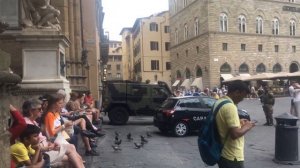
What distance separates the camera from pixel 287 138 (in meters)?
9.23

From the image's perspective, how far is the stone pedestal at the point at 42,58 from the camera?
901 cm

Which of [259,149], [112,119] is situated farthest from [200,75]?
[259,149]

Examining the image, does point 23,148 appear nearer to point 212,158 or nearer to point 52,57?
point 212,158

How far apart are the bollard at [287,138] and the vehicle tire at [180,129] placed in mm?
5936

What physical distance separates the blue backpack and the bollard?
5154mm

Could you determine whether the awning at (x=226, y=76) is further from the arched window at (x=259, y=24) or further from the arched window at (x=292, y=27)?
the arched window at (x=292, y=27)

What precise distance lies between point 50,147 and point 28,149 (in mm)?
810

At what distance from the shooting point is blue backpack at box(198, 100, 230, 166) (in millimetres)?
4395

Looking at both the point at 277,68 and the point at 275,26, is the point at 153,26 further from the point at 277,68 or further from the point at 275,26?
the point at 277,68

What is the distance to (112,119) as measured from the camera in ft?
64.5

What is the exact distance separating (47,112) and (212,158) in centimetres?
349

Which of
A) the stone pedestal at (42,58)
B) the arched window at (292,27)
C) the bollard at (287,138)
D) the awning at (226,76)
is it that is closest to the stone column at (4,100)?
the stone pedestal at (42,58)

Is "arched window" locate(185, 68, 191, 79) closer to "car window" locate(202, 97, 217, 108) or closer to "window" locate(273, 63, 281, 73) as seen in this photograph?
"window" locate(273, 63, 281, 73)

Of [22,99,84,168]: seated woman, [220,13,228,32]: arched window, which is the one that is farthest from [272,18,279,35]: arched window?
[22,99,84,168]: seated woman
